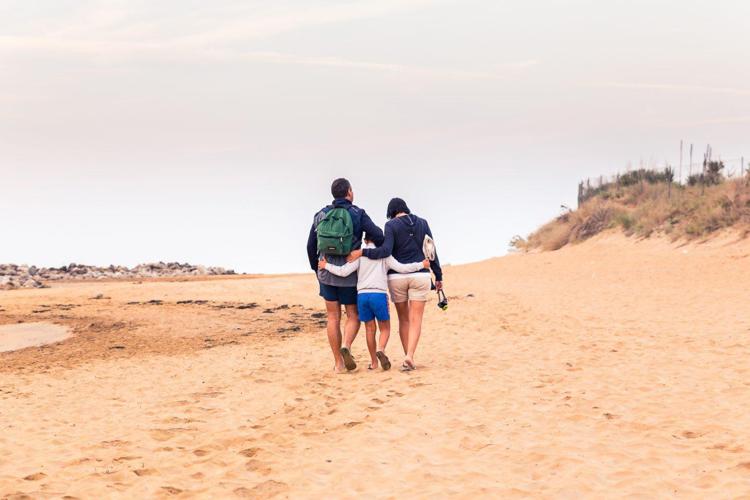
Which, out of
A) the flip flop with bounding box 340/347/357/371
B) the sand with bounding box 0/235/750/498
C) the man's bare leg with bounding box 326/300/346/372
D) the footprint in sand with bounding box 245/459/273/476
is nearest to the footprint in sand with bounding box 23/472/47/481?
the sand with bounding box 0/235/750/498

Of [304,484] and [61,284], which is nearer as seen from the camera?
[304,484]

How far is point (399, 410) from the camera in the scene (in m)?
8.04

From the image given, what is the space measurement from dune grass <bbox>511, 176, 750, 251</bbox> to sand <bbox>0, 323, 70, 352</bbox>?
71.6ft

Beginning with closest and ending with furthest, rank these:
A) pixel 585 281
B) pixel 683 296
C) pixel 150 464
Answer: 1. pixel 150 464
2. pixel 683 296
3. pixel 585 281

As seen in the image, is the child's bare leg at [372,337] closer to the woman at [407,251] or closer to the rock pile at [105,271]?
the woman at [407,251]

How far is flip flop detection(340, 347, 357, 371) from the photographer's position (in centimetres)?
988

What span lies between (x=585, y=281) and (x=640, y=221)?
912 cm

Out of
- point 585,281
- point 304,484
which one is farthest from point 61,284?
point 304,484

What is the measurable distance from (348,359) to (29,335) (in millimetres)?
9583

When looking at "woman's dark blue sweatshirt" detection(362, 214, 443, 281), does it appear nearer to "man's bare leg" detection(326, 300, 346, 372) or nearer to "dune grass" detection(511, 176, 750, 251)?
"man's bare leg" detection(326, 300, 346, 372)

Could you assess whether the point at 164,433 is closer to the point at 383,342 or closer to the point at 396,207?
the point at 383,342

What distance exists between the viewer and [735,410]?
776cm

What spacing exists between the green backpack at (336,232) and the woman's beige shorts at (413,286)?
79cm

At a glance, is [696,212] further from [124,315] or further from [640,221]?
[124,315]
